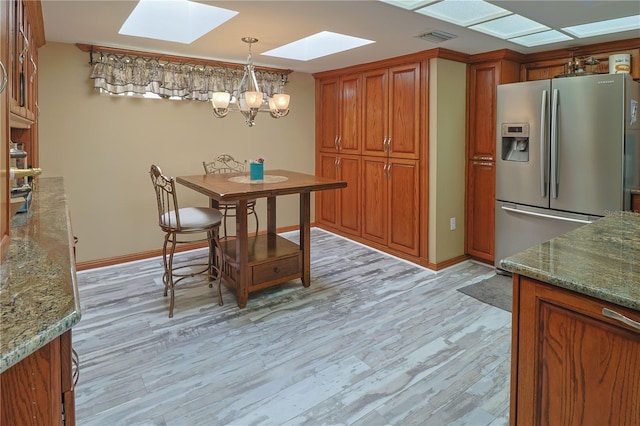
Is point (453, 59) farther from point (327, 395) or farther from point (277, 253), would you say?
point (327, 395)

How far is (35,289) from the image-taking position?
0.97m

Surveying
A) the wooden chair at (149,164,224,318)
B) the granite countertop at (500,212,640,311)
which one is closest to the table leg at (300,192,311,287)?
the wooden chair at (149,164,224,318)

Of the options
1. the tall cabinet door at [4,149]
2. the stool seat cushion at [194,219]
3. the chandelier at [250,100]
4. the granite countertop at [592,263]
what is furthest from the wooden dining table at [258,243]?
the granite countertop at [592,263]

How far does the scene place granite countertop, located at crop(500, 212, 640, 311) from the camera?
3.71ft

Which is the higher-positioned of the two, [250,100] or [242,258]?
[250,100]

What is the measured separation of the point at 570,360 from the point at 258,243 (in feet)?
9.16

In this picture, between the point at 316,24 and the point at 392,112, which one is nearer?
the point at 316,24

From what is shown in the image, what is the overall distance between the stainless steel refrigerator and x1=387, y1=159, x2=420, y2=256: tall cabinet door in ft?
2.51

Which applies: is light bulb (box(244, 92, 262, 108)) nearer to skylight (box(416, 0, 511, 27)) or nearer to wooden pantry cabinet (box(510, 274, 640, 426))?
skylight (box(416, 0, 511, 27))

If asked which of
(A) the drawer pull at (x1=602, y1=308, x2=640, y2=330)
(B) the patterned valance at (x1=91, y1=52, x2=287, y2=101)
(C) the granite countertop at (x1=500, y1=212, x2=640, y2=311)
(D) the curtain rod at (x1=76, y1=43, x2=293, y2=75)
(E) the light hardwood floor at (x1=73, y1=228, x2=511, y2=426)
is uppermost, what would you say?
(D) the curtain rod at (x1=76, y1=43, x2=293, y2=75)

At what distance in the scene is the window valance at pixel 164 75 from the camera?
12.8 feet

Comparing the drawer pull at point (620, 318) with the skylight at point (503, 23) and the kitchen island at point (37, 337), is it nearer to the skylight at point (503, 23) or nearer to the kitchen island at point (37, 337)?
the kitchen island at point (37, 337)

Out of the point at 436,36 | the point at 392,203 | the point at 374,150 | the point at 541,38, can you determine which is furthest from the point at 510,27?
the point at 392,203

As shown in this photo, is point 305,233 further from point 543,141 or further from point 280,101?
point 543,141
